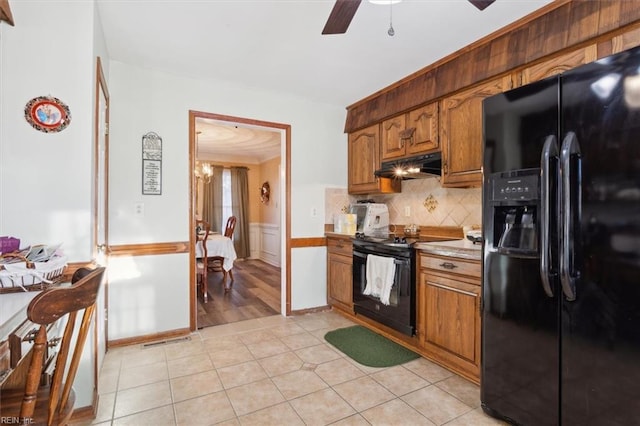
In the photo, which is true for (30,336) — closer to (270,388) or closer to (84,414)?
(84,414)

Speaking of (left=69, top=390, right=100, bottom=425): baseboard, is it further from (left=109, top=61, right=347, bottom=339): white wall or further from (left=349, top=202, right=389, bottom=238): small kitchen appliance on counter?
(left=349, top=202, right=389, bottom=238): small kitchen appliance on counter

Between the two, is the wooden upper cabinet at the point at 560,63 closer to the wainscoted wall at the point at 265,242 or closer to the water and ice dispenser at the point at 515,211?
the water and ice dispenser at the point at 515,211

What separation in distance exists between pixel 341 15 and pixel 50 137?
168 centimetres

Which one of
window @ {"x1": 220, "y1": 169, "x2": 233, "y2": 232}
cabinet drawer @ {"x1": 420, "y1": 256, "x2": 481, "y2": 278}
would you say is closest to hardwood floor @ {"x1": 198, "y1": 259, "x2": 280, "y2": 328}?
window @ {"x1": 220, "y1": 169, "x2": 233, "y2": 232}

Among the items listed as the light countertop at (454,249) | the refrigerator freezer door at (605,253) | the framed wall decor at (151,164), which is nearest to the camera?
the refrigerator freezer door at (605,253)

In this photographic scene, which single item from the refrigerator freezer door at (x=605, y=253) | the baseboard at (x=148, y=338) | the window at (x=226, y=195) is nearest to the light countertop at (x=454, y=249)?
the refrigerator freezer door at (x=605, y=253)

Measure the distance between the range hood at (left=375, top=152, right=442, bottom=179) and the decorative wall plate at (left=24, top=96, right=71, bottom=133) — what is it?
250 centimetres

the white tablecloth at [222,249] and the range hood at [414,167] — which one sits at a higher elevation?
the range hood at [414,167]

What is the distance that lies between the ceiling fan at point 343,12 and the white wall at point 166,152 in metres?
1.76

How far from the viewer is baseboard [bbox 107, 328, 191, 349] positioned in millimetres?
2730

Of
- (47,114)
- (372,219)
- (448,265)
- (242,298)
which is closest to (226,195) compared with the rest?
(242,298)

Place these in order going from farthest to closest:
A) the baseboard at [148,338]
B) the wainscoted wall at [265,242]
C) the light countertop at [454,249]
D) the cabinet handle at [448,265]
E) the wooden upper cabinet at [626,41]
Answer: the wainscoted wall at [265,242] < the baseboard at [148,338] < the cabinet handle at [448,265] < the light countertop at [454,249] < the wooden upper cabinet at [626,41]

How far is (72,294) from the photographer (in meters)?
0.92

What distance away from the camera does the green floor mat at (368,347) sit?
8.31 feet
